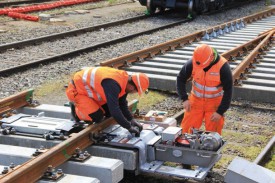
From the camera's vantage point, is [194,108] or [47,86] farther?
[47,86]

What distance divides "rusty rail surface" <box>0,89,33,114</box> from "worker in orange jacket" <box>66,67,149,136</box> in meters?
1.13

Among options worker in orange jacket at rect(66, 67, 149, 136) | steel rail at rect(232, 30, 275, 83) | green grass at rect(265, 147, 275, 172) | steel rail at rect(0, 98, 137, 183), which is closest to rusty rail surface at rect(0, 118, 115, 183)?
steel rail at rect(0, 98, 137, 183)

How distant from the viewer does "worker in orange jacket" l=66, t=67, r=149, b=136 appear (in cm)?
565

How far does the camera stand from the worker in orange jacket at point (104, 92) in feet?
18.5

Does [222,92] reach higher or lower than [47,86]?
higher

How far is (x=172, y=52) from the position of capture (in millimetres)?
12516

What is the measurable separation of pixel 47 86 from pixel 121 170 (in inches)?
195

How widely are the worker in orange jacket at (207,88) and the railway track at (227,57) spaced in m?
2.71

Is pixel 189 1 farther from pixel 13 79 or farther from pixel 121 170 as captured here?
pixel 121 170

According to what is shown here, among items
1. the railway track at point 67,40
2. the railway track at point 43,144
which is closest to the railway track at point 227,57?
the railway track at point 43,144

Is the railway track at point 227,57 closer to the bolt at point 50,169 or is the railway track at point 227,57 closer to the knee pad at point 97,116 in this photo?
the knee pad at point 97,116

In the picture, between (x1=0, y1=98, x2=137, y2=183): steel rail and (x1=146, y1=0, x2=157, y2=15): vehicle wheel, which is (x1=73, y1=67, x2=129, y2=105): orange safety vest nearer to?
(x1=0, y1=98, x2=137, y2=183): steel rail

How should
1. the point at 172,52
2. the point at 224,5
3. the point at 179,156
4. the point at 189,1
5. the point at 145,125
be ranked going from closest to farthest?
the point at 179,156 < the point at 145,125 < the point at 172,52 < the point at 189,1 < the point at 224,5

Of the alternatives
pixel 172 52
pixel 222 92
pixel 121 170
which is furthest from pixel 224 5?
pixel 121 170
